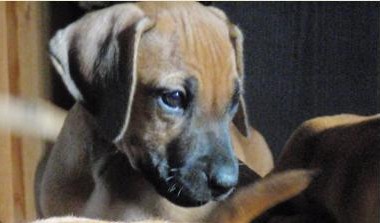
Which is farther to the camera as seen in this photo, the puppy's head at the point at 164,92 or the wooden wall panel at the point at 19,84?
the wooden wall panel at the point at 19,84

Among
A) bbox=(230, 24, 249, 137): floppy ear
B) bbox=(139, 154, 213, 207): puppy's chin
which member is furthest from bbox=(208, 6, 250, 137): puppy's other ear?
bbox=(139, 154, 213, 207): puppy's chin

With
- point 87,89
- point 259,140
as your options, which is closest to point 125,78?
point 87,89

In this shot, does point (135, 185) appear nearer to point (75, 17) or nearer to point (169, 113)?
point (169, 113)

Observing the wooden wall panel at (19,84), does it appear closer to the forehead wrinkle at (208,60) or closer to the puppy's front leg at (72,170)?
the puppy's front leg at (72,170)

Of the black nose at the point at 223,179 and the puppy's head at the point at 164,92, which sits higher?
the puppy's head at the point at 164,92

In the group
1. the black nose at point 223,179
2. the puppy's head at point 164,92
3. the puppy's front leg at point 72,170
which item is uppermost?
the puppy's head at point 164,92

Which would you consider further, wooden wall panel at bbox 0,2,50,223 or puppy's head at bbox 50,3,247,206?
wooden wall panel at bbox 0,2,50,223

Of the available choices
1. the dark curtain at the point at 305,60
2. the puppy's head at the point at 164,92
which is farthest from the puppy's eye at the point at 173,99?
the dark curtain at the point at 305,60

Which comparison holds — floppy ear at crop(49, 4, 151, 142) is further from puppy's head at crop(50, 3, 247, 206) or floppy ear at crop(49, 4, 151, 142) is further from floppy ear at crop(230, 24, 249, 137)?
floppy ear at crop(230, 24, 249, 137)
